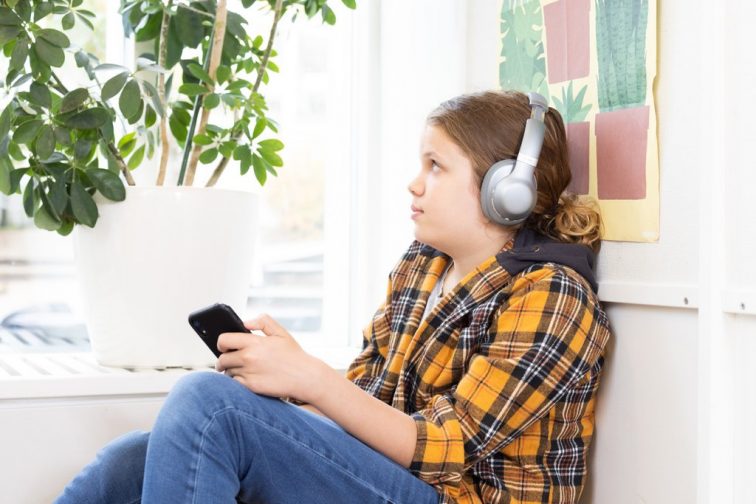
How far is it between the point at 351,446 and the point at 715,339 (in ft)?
1.38

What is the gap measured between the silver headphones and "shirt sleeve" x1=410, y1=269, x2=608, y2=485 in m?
0.11

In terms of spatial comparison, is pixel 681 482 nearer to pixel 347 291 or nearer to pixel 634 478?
pixel 634 478

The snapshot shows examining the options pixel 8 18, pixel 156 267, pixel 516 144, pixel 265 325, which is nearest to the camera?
pixel 265 325

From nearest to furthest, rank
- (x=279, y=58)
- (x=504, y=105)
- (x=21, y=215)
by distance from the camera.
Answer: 1. (x=504, y=105)
2. (x=21, y=215)
3. (x=279, y=58)

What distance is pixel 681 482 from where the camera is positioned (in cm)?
103

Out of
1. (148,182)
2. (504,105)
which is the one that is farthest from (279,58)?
(504,105)

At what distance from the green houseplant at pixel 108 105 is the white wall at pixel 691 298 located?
740mm

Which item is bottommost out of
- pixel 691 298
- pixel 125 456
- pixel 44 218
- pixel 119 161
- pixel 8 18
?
pixel 125 456

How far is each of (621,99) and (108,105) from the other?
851mm

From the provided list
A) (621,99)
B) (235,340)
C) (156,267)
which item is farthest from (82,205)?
(621,99)

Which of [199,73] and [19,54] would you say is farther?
[199,73]

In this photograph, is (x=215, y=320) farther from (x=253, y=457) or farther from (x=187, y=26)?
(x=187, y=26)

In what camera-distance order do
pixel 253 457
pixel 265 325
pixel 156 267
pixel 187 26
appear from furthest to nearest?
pixel 187 26 < pixel 156 267 < pixel 265 325 < pixel 253 457

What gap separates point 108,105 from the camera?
1486 mm
